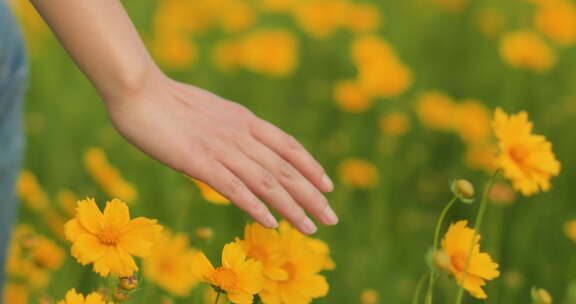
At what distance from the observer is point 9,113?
1229mm

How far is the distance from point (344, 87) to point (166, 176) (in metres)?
0.53

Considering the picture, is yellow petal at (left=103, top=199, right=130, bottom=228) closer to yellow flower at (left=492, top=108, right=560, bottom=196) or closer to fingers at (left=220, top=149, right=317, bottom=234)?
fingers at (left=220, top=149, right=317, bottom=234)

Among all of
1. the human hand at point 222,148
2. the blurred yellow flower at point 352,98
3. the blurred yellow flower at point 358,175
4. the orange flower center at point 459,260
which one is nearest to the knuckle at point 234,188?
the human hand at point 222,148

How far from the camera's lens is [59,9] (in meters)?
0.81

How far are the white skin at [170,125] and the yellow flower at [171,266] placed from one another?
49 cm

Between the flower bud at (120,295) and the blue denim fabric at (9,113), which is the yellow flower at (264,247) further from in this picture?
the blue denim fabric at (9,113)

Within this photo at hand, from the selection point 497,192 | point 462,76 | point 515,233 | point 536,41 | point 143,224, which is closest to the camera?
point 143,224

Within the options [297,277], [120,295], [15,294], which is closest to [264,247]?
[297,277]

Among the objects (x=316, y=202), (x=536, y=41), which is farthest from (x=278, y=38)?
(x=316, y=202)

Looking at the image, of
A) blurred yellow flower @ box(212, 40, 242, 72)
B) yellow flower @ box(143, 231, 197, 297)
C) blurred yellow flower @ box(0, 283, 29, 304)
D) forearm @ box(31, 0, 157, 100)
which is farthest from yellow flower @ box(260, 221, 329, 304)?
blurred yellow flower @ box(212, 40, 242, 72)

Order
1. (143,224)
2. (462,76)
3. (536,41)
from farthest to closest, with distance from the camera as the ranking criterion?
(462,76)
(536,41)
(143,224)

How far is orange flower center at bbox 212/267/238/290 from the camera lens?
779mm

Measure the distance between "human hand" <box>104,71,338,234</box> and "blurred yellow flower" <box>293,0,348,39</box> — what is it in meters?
1.53

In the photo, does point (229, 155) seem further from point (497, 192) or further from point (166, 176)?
point (166, 176)
